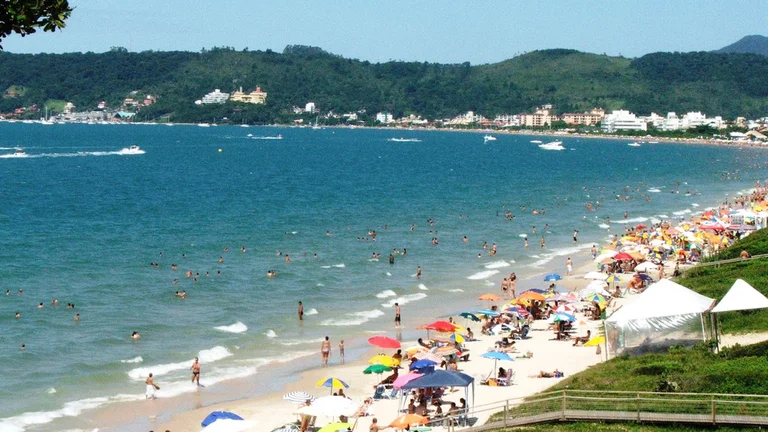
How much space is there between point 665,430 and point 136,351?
18.3m

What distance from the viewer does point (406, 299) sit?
1527 inches

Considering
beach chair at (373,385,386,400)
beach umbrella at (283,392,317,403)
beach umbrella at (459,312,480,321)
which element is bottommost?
beach chair at (373,385,386,400)

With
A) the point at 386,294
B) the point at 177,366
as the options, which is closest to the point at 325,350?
the point at 177,366

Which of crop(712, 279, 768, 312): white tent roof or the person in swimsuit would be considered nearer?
crop(712, 279, 768, 312): white tent roof

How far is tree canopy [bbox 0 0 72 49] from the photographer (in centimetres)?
945

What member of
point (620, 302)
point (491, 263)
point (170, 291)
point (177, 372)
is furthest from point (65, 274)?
point (620, 302)

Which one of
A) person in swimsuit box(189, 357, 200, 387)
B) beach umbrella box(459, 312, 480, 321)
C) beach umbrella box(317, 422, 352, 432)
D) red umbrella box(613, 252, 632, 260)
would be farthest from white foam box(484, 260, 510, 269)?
beach umbrella box(317, 422, 352, 432)

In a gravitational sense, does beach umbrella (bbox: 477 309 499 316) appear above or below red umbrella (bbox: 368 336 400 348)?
below

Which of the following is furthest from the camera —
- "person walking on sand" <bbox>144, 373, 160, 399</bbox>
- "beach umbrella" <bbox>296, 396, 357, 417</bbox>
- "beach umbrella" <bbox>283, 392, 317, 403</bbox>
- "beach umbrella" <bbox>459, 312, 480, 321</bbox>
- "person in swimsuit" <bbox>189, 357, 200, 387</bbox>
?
"beach umbrella" <bbox>459, 312, 480, 321</bbox>

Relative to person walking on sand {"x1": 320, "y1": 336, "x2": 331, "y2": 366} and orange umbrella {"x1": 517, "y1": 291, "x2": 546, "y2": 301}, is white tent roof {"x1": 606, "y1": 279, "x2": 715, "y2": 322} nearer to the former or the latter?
person walking on sand {"x1": 320, "y1": 336, "x2": 331, "y2": 366}

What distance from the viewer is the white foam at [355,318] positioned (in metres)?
34.2

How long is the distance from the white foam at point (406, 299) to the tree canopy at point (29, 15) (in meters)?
28.7

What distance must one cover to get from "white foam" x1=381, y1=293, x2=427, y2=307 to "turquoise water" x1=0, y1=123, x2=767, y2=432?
0.20m

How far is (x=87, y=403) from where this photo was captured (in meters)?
24.2
